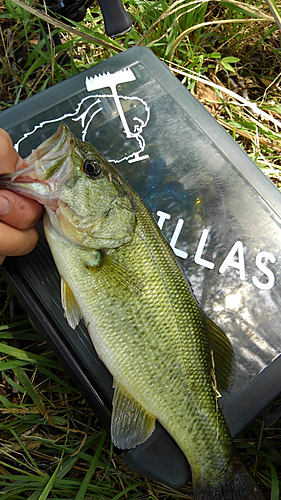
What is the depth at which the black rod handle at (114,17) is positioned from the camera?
8.27 ft

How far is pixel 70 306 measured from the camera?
2.03 metres

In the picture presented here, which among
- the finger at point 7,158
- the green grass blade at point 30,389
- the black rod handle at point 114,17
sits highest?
the black rod handle at point 114,17

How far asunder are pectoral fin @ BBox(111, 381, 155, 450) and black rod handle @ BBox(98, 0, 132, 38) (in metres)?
2.02

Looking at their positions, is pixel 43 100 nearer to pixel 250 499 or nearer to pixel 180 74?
pixel 180 74

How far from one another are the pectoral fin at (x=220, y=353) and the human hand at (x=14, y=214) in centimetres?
94

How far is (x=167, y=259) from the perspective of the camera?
6.59 ft

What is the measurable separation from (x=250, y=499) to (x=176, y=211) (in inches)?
57.2

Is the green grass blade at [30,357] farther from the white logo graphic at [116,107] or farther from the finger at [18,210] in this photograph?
the white logo graphic at [116,107]

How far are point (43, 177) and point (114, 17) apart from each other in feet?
4.21

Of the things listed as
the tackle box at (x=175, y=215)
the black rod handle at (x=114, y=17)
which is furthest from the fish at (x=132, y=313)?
the black rod handle at (x=114, y=17)

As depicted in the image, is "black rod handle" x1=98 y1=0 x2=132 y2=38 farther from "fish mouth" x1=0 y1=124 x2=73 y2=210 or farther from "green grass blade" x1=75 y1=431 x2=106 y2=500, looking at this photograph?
"green grass blade" x1=75 y1=431 x2=106 y2=500

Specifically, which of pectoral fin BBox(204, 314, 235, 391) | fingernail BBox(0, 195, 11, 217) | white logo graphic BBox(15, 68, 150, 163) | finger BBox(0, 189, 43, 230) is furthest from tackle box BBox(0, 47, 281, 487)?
fingernail BBox(0, 195, 11, 217)

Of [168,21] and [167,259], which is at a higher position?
[168,21]

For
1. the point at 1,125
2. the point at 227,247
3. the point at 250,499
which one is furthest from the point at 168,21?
the point at 250,499
